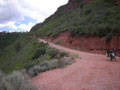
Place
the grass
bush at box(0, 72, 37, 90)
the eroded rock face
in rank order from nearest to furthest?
bush at box(0, 72, 37, 90) < the eroded rock face < the grass

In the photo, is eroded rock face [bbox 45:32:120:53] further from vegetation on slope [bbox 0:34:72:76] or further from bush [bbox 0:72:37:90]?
bush [bbox 0:72:37:90]

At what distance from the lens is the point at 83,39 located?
61.0 ft

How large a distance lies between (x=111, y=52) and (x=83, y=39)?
9.54m

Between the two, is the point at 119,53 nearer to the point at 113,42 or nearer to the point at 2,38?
the point at 113,42

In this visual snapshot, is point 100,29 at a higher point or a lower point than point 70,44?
higher

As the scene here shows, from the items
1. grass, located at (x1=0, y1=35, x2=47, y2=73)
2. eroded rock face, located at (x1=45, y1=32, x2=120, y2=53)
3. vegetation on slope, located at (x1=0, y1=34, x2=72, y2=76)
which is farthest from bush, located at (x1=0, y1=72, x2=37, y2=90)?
eroded rock face, located at (x1=45, y1=32, x2=120, y2=53)

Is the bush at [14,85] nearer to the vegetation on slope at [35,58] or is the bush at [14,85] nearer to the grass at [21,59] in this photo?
the vegetation on slope at [35,58]

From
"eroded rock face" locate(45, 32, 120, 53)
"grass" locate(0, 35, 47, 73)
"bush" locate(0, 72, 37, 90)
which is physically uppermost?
"eroded rock face" locate(45, 32, 120, 53)

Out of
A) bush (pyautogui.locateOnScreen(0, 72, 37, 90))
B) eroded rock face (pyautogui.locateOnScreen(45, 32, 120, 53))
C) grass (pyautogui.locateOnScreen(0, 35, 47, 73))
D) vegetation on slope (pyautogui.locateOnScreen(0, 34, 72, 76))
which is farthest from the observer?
grass (pyautogui.locateOnScreen(0, 35, 47, 73))

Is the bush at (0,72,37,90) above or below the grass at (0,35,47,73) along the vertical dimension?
above

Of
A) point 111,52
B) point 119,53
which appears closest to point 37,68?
point 111,52

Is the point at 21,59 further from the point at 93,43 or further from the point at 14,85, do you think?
the point at 14,85

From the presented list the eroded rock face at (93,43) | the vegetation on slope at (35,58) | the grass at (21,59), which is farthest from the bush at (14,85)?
the eroded rock face at (93,43)

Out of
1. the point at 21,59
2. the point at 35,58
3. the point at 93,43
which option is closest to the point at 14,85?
the point at 35,58
